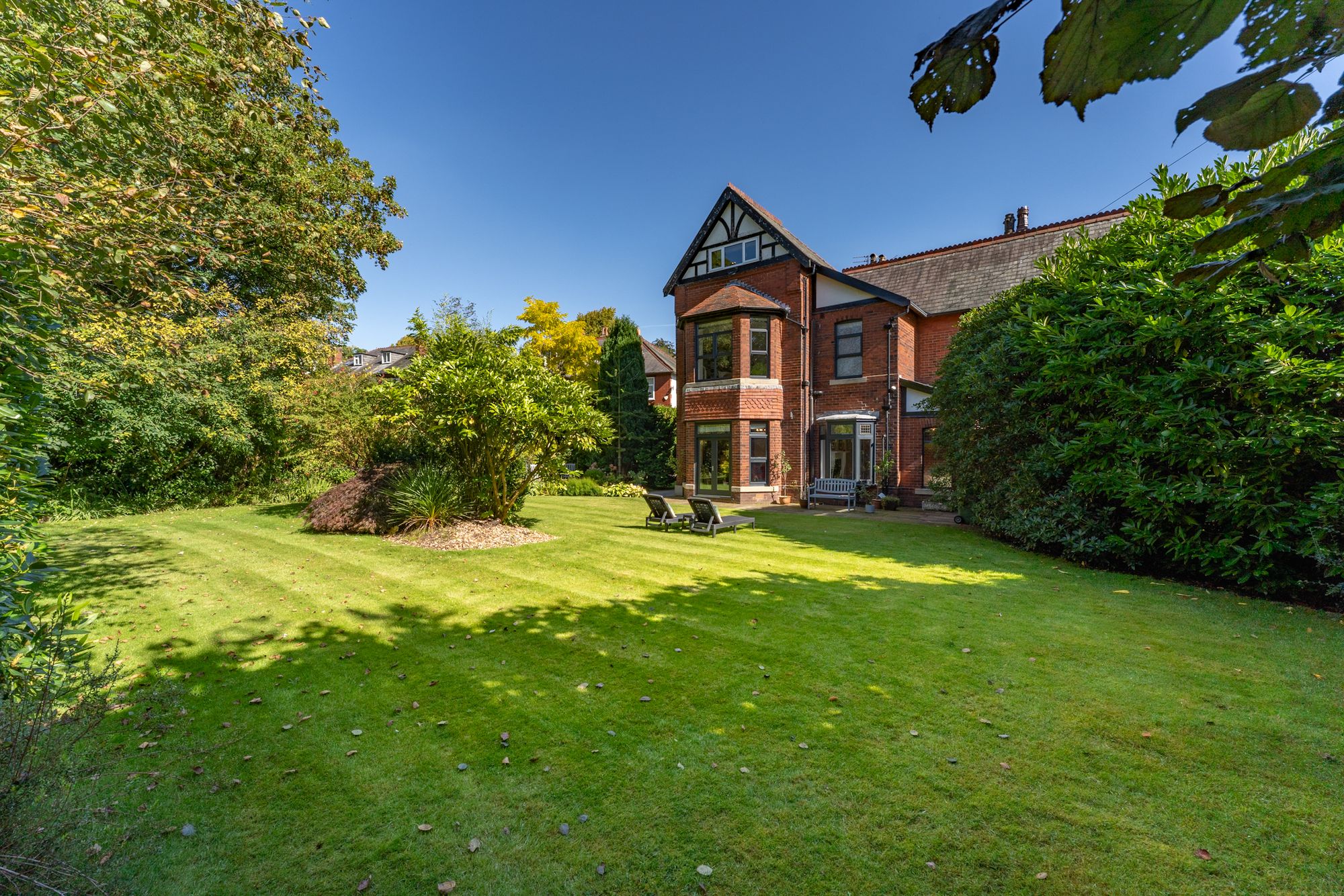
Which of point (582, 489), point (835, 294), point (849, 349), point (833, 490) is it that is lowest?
point (582, 489)

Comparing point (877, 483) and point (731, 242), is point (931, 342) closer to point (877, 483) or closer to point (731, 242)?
point (877, 483)

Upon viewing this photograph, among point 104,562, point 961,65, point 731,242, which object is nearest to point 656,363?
point 731,242

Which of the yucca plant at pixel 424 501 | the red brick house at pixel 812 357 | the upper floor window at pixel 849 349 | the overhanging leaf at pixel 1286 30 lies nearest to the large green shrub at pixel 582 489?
the red brick house at pixel 812 357

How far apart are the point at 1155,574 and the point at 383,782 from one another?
11051 mm

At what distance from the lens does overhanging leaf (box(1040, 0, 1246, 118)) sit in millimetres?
1188

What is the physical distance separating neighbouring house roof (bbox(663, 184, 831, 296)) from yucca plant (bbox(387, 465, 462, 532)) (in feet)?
47.4

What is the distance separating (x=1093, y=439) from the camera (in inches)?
346

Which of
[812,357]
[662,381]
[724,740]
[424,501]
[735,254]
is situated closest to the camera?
[724,740]

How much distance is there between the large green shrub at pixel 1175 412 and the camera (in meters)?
6.91

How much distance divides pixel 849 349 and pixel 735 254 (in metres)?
6.00

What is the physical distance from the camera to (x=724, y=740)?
379 centimetres

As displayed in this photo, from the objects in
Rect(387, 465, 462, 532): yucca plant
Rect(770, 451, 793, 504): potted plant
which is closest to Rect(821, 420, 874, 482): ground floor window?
Rect(770, 451, 793, 504): potted plant

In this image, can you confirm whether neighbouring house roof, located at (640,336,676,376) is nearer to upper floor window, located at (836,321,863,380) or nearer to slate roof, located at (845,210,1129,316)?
slate roof, located at (845,210,1129,316)

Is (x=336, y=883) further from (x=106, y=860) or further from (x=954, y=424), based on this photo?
(x=954, y=424)
